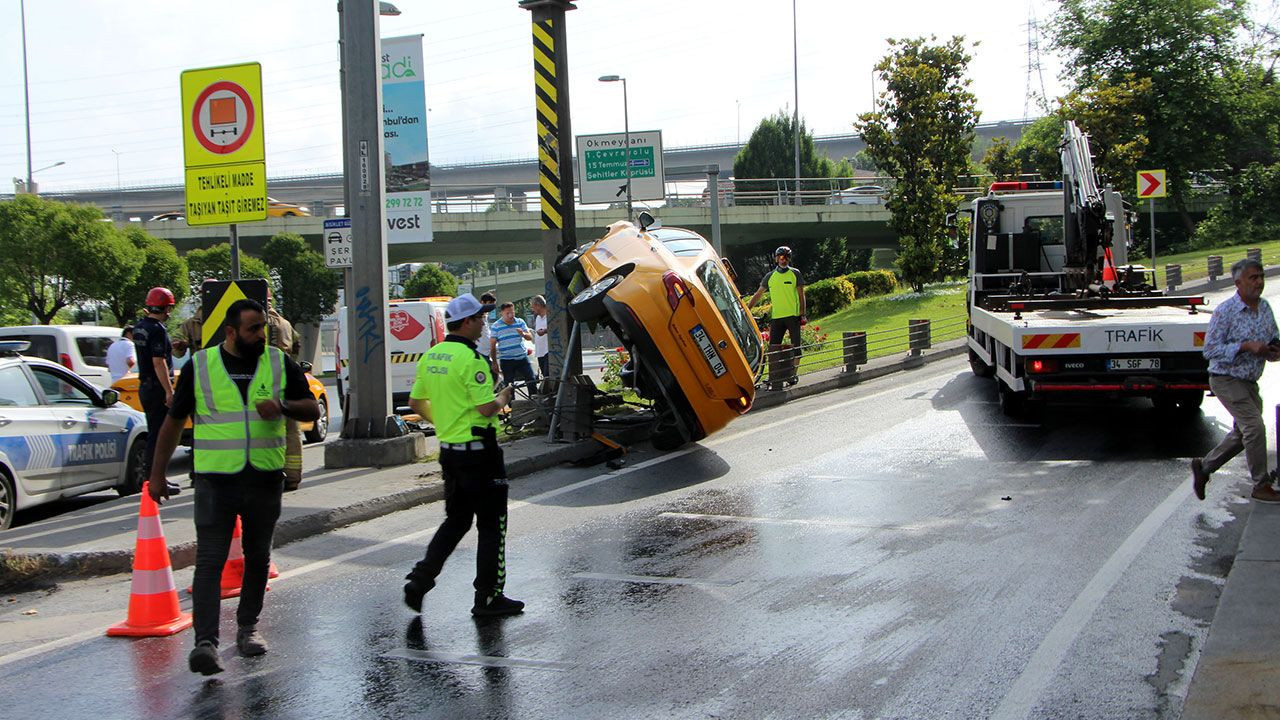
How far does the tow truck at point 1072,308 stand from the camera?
1163 cm

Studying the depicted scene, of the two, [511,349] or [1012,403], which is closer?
[1012,403]

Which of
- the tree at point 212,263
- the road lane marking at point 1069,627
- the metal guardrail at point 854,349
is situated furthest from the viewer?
the tree at point 212,263

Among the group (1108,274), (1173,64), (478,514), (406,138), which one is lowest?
(478,514)

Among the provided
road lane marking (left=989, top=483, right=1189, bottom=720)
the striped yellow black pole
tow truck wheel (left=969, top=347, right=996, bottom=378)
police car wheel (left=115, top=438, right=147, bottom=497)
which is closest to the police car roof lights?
police car wheel (left=115, top=438, right=147, bottom=497)

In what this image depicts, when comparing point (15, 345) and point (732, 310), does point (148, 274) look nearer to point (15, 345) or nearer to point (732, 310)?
point (15, 345)

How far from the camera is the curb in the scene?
7641mm

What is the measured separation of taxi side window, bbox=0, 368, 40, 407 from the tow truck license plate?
1029 cm

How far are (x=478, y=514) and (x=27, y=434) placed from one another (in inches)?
225

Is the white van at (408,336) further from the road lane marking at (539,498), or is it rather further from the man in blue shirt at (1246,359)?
the man in blue shirt at (1246,359)

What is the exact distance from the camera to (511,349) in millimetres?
17438

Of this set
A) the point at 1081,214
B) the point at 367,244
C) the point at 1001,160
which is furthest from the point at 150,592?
the point at 1001,160

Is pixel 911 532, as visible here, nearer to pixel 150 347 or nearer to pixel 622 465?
pixel 622 465

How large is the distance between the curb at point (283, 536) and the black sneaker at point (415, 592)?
5.75 feet

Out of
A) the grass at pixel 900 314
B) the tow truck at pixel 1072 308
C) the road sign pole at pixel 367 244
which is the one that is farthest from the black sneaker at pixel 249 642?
the grass at pixel 900 314
